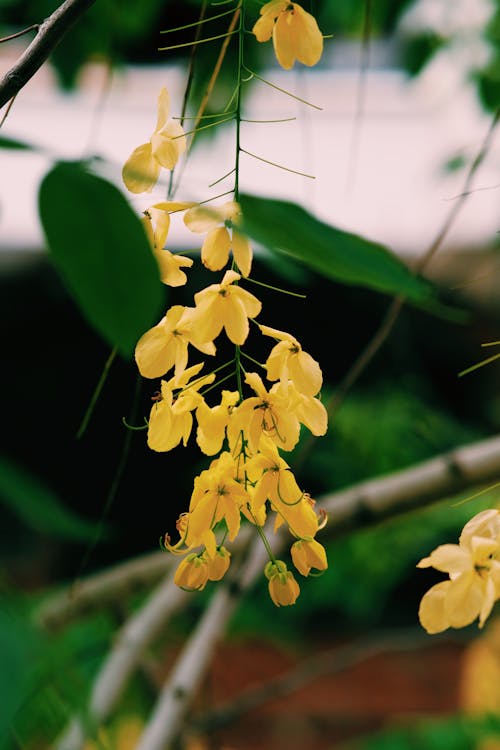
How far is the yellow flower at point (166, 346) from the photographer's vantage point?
228 mm

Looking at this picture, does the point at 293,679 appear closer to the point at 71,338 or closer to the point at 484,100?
the point at 484,100

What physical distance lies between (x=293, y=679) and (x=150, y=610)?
0.16 m

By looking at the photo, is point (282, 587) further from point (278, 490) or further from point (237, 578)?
point (237, 578)

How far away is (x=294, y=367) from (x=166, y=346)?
37mm

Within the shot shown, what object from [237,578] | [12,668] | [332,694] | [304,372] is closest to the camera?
[12,668]

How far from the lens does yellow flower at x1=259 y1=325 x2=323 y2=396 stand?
0.22m

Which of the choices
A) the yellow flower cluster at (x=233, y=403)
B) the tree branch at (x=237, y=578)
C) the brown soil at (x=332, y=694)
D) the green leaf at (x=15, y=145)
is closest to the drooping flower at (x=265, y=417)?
the yellow flower cluster at (x=233, y=403)

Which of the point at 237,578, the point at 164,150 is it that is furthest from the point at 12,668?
the point at 237,578

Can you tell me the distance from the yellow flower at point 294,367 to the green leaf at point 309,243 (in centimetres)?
8

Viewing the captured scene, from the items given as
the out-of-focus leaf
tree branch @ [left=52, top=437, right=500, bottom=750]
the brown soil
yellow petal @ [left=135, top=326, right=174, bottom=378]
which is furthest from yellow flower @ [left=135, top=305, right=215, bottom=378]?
the brown soil

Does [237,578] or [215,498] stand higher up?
[215,498]

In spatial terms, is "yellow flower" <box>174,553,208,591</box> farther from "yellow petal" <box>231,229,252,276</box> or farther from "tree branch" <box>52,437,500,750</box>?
"tree branch" <box>52,437,500,750</box>

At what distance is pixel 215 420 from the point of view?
0.75 feet

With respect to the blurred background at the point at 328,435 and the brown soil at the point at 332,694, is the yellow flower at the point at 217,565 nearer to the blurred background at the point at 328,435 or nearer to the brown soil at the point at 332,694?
the blurred background at the point at 328,435
